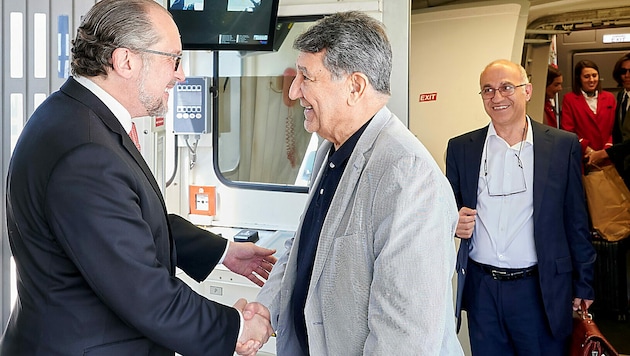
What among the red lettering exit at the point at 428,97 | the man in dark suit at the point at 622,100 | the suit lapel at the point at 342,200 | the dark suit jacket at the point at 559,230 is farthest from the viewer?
the man in dark suit at the point at 622,100

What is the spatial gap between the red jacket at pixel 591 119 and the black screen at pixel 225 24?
3318mm

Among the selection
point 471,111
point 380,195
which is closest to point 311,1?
point 471,111

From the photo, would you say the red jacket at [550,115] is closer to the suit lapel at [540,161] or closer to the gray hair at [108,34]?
the suit lapel at [540,161]

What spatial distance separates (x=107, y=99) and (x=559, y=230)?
6.08 feet

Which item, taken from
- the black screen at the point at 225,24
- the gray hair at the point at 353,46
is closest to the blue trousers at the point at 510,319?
the gray hair at the point at 353,46

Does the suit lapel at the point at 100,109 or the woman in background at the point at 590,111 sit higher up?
the woman in background at the point at 590,111

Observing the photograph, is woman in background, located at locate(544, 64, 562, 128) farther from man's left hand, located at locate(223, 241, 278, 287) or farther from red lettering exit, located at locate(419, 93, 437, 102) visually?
man's left hand, located at locate(223, 241, 278, 287)

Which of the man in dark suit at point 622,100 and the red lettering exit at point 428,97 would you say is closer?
the red lettering exit at point 428,97

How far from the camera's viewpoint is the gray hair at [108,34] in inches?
67.7

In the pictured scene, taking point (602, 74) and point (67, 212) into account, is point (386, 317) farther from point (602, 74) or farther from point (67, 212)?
point (602, 74)

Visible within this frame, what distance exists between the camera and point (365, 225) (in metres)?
1.61

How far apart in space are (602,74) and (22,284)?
24.5 ft

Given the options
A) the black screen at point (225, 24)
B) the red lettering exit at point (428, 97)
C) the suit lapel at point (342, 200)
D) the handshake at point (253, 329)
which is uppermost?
the black screen at point (225, 24)

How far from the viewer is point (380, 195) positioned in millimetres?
1592
